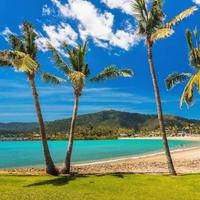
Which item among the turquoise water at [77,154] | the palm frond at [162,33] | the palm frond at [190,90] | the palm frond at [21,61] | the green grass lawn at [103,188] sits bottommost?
the green grass lawn at [103,188]

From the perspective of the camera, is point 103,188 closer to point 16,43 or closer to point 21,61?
point 21,61

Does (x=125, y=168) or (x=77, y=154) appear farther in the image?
(x=77, y=154)

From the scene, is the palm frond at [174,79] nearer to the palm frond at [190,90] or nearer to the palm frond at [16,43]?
the palm frond at [190,90]

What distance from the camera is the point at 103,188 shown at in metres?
18.2

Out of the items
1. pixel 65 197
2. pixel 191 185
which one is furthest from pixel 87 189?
pixel 191 185

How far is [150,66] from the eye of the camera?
24.7m

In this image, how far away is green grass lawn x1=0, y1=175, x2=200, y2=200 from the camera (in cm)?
1605

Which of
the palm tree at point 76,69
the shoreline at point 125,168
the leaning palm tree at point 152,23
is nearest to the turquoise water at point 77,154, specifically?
the shoreline at point 125,168

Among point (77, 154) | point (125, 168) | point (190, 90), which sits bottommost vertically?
point (125, 168)

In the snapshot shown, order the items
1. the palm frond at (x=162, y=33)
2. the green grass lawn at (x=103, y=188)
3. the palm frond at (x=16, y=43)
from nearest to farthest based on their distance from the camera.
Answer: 1. the green grass lawn at (x=103, y=188)
2. the palm frond at (x=162, y=33)
3. the palm frond at (x=16, y=43)

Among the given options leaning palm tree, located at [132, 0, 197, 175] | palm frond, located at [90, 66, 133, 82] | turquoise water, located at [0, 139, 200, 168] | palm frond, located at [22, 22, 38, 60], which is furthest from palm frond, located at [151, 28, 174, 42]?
turquoise water, located at [0, 139, 200, 168]

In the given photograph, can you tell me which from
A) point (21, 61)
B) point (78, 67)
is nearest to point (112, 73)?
point (78, 67)

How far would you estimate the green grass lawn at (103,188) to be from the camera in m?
16.0

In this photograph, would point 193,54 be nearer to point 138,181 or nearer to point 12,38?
point 138,181
